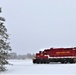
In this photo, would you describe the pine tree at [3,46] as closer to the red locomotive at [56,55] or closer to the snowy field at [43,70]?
the snowy field at [43,70]

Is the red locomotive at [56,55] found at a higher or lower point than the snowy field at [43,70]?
higher

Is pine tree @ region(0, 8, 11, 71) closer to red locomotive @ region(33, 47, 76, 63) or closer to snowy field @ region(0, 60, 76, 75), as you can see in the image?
snowy field @ region(0, 60, 76, 75)

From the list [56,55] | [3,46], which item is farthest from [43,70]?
[56,55]

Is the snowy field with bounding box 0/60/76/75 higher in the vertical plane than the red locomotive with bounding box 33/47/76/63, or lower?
lower

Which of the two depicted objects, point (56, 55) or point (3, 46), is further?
point (56, 55)

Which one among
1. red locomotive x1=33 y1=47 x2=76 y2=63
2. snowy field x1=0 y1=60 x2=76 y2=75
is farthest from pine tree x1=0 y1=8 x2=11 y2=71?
red locomotive x1=33 y1=47 x2=76 y2=63

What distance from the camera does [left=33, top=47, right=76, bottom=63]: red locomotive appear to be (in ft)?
157

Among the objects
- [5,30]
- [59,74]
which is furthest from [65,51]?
[59,74]

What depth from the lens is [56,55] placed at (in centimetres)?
4981

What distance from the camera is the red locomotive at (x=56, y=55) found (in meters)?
47.8

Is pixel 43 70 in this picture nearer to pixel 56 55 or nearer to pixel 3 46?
pixel 3 46

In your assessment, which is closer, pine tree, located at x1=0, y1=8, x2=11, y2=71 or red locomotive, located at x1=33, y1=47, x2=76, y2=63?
pine tree, located at x1=0, y1=8, x2=11, y2=71

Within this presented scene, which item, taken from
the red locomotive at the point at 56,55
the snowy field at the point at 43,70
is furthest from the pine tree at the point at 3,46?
the red locomotive at the point at 56,55

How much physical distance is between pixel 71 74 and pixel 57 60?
974 inches
